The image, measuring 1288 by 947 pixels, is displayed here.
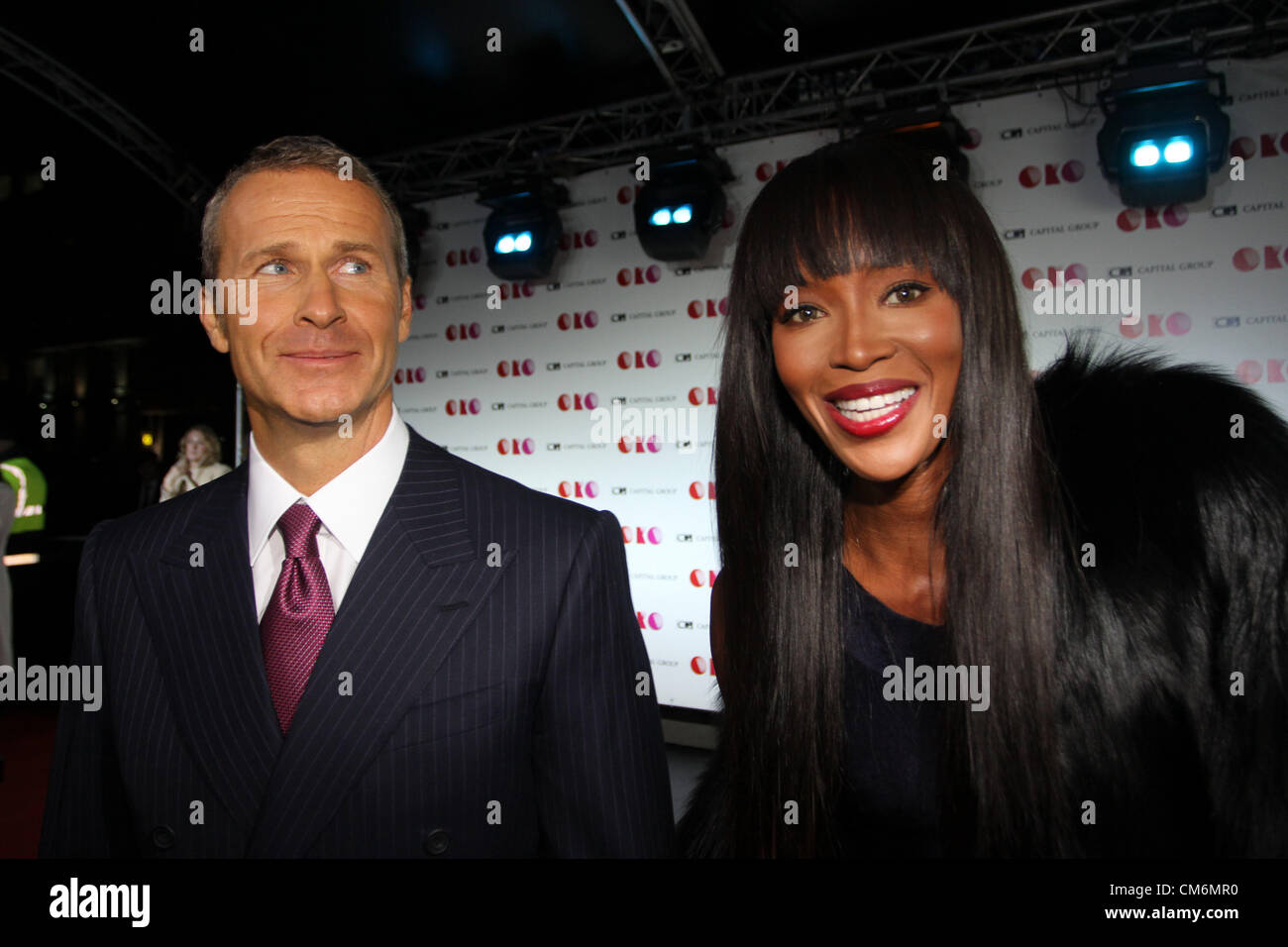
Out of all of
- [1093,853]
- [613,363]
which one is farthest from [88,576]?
[613,363]

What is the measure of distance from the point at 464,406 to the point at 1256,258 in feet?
16.8

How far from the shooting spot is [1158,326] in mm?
4117

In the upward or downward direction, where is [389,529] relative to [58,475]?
downward

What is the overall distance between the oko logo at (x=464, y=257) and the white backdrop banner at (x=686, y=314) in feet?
0.05

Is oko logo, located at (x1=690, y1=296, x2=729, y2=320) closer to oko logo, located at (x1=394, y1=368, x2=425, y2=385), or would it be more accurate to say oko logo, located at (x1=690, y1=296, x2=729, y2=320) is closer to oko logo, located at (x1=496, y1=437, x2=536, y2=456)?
oko logo, located at (x1=496, y1=437, x2=536, y2=456)

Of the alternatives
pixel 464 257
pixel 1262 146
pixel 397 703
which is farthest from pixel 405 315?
pixel 464 257

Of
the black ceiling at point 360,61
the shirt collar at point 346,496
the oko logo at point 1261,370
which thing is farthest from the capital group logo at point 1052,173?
the shirt collar at point 346,496

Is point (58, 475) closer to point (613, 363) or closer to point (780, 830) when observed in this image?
point (613, 363)

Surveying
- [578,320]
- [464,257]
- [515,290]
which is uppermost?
[464,257]

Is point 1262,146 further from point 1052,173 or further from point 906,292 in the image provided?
point 906,292

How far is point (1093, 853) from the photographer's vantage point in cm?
112

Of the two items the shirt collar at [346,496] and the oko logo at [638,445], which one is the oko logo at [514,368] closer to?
the oko logo at [638,445]
